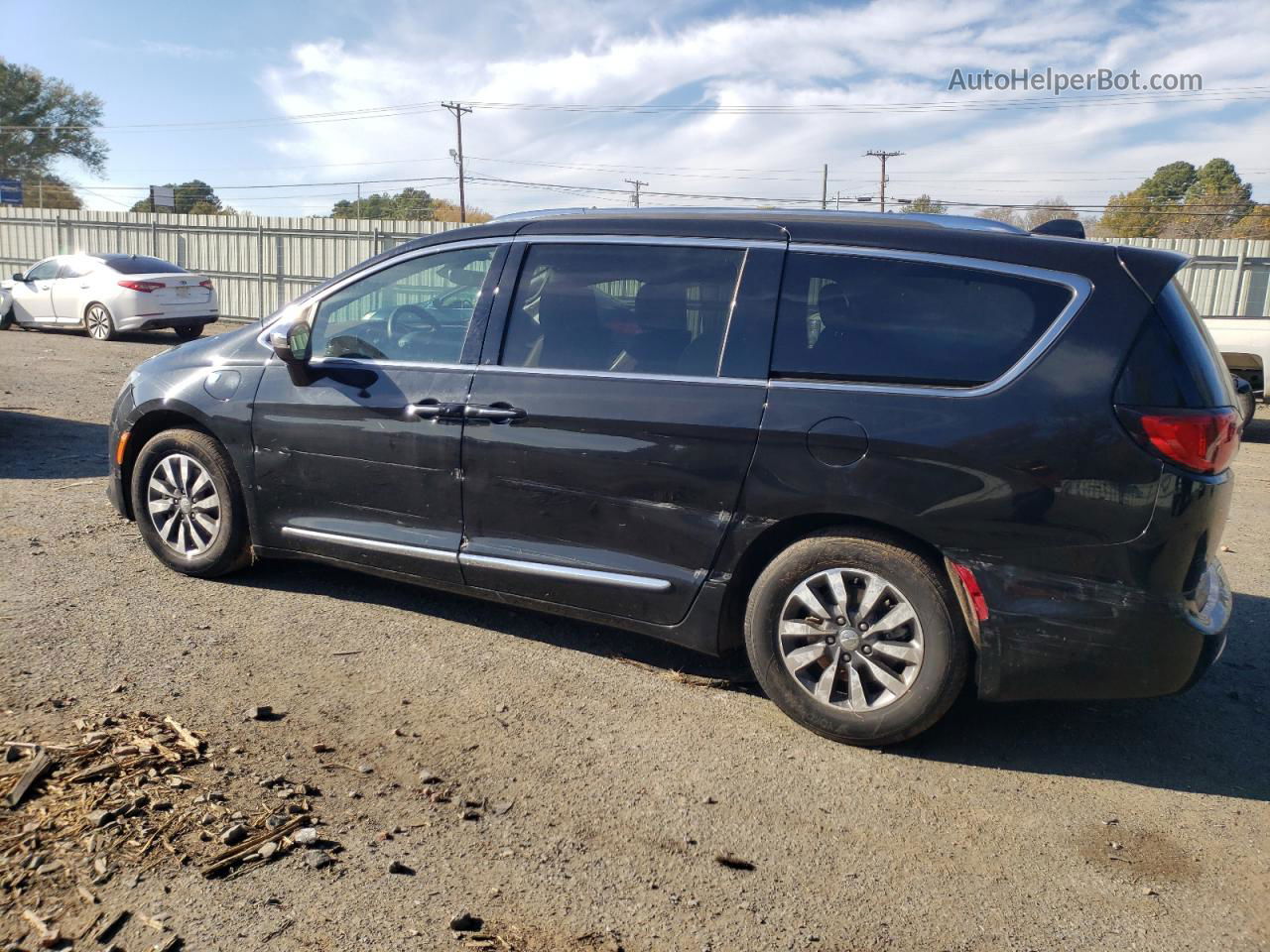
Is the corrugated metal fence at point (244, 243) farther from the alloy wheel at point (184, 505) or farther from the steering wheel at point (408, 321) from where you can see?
the steering wheel at point (408, 321)

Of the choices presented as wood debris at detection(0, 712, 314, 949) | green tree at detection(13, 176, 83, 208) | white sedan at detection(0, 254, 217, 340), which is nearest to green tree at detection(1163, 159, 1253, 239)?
white sedan at detection(0, 254, 217, 340)

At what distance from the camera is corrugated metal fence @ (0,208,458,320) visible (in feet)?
83.5

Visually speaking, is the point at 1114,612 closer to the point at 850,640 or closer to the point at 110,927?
the point at 850,640

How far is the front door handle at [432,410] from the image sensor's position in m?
4.56

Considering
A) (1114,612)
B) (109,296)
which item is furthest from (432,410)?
(109,296)

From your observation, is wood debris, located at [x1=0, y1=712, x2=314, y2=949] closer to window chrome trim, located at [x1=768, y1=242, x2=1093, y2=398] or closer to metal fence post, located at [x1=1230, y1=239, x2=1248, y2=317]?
window chrome trim, located at [x1=768, y1=242, x2=1093, y2=398]

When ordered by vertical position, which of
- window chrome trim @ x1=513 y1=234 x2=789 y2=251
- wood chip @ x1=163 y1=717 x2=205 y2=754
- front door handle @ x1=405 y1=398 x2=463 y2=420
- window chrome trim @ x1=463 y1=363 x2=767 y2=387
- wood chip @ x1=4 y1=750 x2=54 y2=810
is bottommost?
wood chip @ x1=163 y1=717 x2=205 y2=754

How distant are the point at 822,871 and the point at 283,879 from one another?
59.5 inches

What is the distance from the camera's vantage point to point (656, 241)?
439 centimetres

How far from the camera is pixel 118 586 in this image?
525 cm

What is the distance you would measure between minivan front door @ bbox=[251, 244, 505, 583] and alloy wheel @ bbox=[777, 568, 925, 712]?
1.57m

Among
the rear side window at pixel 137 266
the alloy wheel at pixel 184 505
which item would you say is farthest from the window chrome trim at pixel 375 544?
the rear side window at pixel 137 266

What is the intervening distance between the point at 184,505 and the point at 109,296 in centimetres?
1527

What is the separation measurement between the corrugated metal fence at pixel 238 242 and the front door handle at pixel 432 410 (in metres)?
19.8
